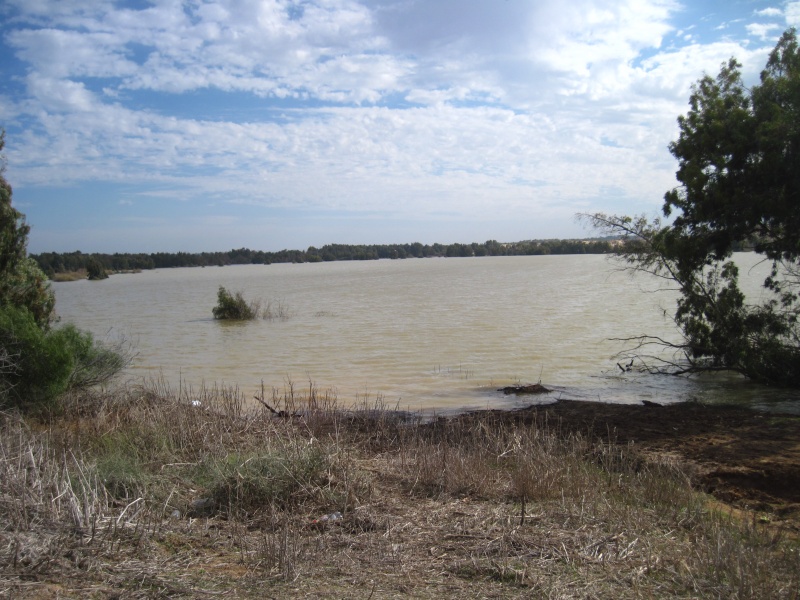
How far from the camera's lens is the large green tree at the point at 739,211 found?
12.9 metres

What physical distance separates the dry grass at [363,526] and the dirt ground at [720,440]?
31.6 inches

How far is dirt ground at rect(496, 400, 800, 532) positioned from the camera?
726 centimetres

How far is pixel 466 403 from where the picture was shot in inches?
553

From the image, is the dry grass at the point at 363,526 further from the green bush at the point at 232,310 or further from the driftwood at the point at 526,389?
the green bush at the point at 232,310

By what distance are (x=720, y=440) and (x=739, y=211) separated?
250 inches

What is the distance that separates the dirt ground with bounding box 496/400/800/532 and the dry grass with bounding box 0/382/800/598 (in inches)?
31.6

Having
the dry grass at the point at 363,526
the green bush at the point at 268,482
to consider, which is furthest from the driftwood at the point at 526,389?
the green bush at the point at 268,482

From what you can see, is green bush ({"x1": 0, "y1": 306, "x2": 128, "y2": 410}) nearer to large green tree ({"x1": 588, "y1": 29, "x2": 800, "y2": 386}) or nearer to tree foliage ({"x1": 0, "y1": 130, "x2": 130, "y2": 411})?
tree foliage ({"x1": 0, "y1": 130, "x2": 130, "y2": 411})

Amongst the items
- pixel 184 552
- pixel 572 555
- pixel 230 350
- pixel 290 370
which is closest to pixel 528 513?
pixel 572 555

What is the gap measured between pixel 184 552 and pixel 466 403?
9777 mm

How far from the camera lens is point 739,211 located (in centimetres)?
1400

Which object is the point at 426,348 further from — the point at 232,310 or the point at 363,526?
the point at 363,526

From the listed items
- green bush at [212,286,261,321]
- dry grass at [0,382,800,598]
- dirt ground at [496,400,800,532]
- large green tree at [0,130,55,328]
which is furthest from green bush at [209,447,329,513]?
green bush at [212,286,261,321]

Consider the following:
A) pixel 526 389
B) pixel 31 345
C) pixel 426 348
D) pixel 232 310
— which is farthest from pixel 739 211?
pixel 232 310
